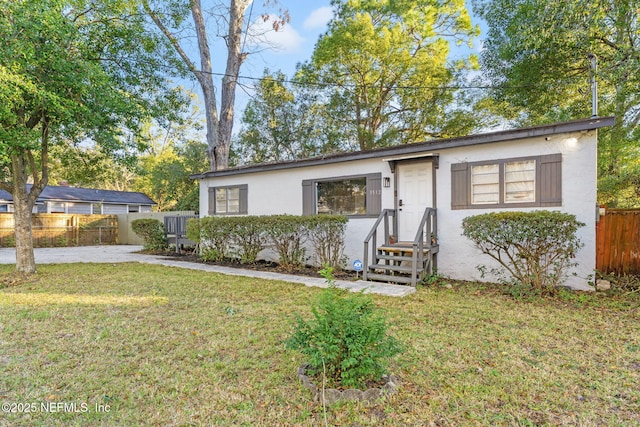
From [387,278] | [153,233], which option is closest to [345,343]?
[387,278]

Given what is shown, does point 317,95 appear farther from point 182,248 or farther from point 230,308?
point 230,308

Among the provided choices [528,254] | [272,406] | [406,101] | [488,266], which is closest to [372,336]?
[272,406]

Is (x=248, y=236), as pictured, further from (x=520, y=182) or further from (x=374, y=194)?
(x=520, y=182)

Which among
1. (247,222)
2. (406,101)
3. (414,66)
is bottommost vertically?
(247,222)

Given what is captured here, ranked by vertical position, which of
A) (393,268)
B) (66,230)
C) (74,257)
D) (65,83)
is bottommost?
(74,257)

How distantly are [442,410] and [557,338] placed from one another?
Answer: 81.0 inches

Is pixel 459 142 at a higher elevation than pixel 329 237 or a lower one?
higher

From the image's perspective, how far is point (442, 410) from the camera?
86.8 inches

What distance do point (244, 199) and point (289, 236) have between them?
2.62 m

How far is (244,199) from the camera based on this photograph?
31.6 ft

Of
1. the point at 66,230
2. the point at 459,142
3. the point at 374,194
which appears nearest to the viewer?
the point at 459,142

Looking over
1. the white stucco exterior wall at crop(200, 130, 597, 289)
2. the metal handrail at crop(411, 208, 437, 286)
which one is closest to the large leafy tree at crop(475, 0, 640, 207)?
the white stucco exterior wall at crop(200, 130, 597, 289)

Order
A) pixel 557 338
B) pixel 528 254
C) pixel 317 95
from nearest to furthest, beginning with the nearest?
pixel 557 338
pixel 528 254
pixel 317 95

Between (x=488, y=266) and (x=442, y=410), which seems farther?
(x=488, y=266)
